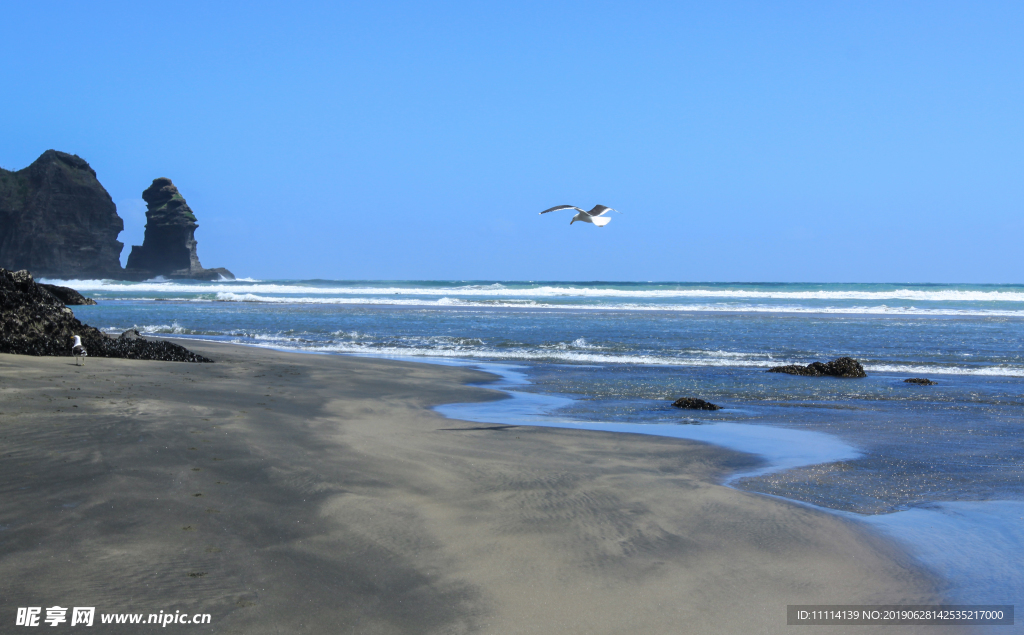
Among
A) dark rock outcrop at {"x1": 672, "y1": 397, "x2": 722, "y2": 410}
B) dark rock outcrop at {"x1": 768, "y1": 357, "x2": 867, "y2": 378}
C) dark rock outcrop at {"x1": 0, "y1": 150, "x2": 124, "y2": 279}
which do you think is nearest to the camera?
dark rock outcrop at {"x1": 672, "y1": 397, "x2": 722, "y2": 410}

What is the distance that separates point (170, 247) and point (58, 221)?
47.8ft

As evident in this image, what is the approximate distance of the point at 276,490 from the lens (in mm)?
4117

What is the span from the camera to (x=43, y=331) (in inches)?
391

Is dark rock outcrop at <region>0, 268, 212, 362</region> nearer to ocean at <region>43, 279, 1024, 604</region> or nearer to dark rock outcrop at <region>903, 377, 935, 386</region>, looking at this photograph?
ocean at <region>43, 279, 1024, 604</region>

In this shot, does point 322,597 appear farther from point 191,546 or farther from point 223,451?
point 223,451

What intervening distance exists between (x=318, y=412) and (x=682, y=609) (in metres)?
5.16

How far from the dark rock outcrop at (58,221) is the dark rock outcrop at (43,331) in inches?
3547

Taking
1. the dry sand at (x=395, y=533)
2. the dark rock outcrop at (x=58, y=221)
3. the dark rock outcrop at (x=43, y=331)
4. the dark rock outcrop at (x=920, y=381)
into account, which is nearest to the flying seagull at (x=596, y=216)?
the dry sand at (x=395, y=533)

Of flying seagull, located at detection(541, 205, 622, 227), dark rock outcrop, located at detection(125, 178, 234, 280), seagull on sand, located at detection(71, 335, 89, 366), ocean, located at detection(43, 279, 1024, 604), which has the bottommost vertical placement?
ocean, located at detection(43, 279, 1024, 604)

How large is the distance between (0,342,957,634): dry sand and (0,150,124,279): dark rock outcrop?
319ft

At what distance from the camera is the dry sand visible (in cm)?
277

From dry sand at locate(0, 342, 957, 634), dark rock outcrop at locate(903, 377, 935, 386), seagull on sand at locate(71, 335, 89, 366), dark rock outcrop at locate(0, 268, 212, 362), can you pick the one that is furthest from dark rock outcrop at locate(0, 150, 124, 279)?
dark rock outcrop at locate(903, 377, 935, 386)

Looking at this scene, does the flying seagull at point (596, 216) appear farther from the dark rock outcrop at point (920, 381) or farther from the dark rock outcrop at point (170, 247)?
the dark rock outcrop at point (170, 247)

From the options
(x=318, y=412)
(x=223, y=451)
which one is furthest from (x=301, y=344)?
(x=223, y=451)
